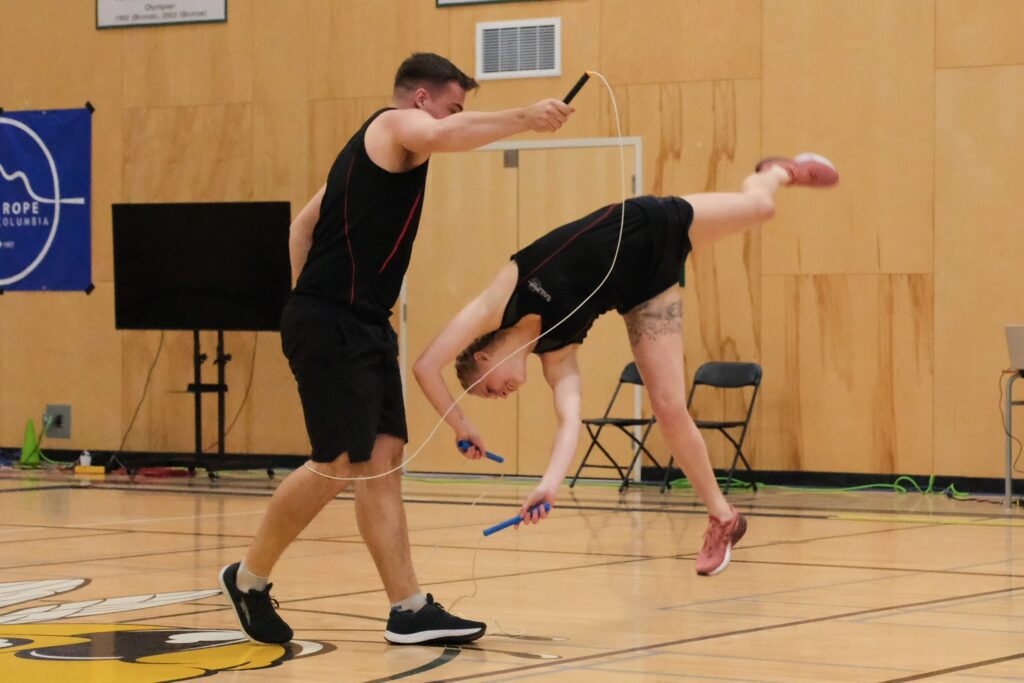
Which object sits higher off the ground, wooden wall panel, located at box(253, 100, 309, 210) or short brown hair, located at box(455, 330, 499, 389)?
wooden wall panel, located at box(253, 100, 309, 210)

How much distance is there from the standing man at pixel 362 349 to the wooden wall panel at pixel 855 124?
5987mm

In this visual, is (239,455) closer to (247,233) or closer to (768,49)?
(247,233)

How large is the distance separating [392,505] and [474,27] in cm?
688

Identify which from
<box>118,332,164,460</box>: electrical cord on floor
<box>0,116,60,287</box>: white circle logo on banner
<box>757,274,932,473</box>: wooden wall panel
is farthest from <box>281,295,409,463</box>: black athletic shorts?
<box>0,116,60,287</box>: white circle logo on banner

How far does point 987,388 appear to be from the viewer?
370 inches

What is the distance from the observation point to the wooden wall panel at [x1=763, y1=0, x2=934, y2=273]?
31.3 feet

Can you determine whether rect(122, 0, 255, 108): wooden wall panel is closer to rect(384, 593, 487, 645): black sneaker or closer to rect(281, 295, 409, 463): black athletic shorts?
rect(281, 295, 409, 463): black athletic shorts

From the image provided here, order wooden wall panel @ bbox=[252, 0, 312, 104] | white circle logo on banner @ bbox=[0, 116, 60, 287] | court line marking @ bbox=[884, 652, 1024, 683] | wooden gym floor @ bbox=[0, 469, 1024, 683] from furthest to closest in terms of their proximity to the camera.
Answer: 1. white circle logo on banner @ bbox=[0, 116, 60, 287]
2. wooden wall panel @ bbox=[252, 0, 312, 104]
3. wooden gym floor @ bbox=[0, 469, 1024, 683]
4. court line marking @ bbox=[884, 652, 1024, 683]

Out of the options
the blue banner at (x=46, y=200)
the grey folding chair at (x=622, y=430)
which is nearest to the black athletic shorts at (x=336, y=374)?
the grey folding chair at (x=622, y=430)

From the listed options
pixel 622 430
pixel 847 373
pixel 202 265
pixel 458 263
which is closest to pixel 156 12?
pixel 202 265

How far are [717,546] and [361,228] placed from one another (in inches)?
68.4

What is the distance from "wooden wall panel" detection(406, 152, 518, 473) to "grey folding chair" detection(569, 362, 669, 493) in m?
0.66

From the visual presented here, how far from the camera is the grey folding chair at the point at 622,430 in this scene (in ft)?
30.5

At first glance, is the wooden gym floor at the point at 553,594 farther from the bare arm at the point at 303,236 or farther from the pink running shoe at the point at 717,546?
the bare arm at the point at 303,236
